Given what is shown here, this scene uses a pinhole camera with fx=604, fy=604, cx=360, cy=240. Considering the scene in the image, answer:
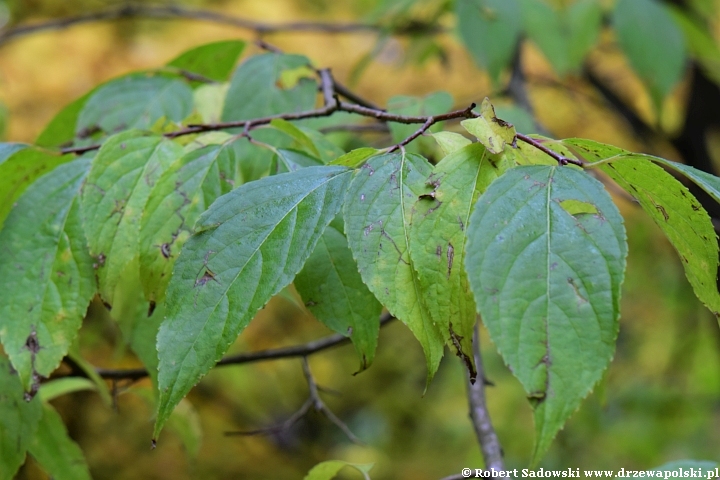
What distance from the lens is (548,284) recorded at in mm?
405

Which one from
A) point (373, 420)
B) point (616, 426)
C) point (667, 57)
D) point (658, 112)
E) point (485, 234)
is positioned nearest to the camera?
point (485, 234)

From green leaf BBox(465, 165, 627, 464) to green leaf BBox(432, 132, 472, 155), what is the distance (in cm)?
10

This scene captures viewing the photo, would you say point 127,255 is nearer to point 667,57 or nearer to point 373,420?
point 667,57

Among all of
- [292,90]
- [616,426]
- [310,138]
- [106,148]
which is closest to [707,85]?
[616,426]

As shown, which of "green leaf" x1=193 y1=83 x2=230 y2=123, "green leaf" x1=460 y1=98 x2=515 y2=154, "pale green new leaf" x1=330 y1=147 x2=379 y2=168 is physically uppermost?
"green leaf" x1=460 y1=98 x2=515 y2=154

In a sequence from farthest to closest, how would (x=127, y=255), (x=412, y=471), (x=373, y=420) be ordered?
(x=373, y=420), (x=412, y=471), (x=127, y=255)

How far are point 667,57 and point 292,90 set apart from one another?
996 millimetres

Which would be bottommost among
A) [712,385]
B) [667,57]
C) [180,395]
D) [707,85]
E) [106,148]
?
[712,385]

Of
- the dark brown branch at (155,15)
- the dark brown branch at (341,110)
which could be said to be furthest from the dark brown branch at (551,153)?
the dark brown branch at (155,15)

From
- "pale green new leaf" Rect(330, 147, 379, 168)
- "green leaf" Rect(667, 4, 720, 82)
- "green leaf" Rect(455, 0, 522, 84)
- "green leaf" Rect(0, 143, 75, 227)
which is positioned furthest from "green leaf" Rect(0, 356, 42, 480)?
"green leaf" Rect(667, 4, 720, 82)

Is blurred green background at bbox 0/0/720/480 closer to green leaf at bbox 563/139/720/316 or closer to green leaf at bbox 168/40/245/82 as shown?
green leaf at bbox 168/40/245/82

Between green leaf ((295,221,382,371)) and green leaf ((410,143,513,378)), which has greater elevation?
green leaf ((410,143,513,378))

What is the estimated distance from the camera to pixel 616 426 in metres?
2.90

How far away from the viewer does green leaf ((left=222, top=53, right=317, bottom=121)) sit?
2.77ft
